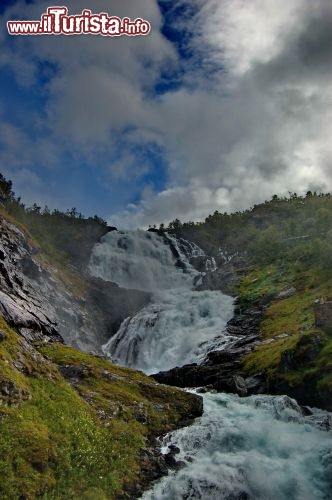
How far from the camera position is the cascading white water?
2960 inches

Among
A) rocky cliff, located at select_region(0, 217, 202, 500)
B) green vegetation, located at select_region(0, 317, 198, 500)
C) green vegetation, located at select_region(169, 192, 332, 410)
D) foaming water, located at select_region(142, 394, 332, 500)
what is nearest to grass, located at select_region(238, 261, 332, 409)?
green vegetation, located at select_region(169, 192, 332, 410)

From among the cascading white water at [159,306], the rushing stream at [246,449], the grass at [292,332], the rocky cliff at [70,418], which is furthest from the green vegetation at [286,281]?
the rocky cliff at [70,418]

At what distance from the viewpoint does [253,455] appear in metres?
28.9

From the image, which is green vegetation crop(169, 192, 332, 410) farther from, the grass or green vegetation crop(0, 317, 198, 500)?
green vegetation crop(0, 317, 198, 500)

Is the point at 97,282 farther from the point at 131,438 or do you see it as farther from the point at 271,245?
the point at 131,438

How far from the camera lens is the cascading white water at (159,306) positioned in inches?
2960

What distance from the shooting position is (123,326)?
299ft

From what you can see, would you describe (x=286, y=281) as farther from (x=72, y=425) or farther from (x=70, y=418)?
(x=72, y=425)

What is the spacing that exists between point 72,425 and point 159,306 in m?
66.8

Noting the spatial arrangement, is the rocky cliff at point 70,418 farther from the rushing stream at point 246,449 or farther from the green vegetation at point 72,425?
the rushing stream at point 246,449

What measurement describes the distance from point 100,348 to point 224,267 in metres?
51.5

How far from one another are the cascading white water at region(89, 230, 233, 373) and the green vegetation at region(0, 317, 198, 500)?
3352 cm

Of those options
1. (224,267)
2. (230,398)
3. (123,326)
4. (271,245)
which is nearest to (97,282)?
(123,326)

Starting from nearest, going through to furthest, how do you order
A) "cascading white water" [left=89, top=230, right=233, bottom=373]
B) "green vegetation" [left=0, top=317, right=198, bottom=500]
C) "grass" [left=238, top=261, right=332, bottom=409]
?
"green vegetation" [left=0, top=317, right=198, bottom=500]
"grass" [left=238, top=261, right=332, bottom=409]
"cascading white water" [left=89, top=230, right=233, bottom=373]
